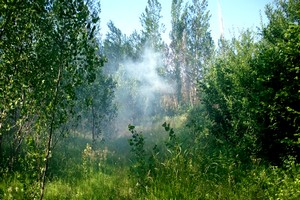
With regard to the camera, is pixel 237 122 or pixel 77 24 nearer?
pixel 77 24

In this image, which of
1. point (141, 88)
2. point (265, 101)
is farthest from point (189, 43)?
point (265, 101)

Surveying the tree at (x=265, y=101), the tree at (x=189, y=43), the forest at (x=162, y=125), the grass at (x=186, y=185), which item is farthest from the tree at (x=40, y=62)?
the tree at (x=189, y=43)

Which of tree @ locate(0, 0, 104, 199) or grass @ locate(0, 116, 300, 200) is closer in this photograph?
grass @ locate(0, 116, 300, 200)

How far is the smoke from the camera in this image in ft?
133

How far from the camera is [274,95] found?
6.44 m

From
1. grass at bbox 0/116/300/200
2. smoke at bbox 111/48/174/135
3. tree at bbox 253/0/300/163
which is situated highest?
smoke at bbox 111/48/174/135

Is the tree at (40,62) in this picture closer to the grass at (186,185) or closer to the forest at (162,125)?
the forest at (162,125)

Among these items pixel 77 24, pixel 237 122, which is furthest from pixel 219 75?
pixel 77 24

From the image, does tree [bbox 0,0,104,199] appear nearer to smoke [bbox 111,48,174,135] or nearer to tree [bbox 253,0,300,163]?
tree [bbox 253,0,300,163]

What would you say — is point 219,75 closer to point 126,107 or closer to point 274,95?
point 274,95

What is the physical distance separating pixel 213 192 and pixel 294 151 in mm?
2427

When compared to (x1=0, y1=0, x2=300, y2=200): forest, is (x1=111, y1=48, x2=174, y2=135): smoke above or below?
above

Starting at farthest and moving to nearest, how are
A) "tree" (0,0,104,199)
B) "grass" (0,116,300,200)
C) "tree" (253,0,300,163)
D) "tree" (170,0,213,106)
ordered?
"tree" (170,0,213,106) → "tree" (253,0,300,163) → "tree" (0,0,104,199) → "grass" (0,116,300,200)

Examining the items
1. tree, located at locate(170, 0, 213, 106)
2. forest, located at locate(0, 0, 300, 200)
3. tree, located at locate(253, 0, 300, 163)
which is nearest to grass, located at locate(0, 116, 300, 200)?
forest, located at locate(0, 0, 300, 200)
